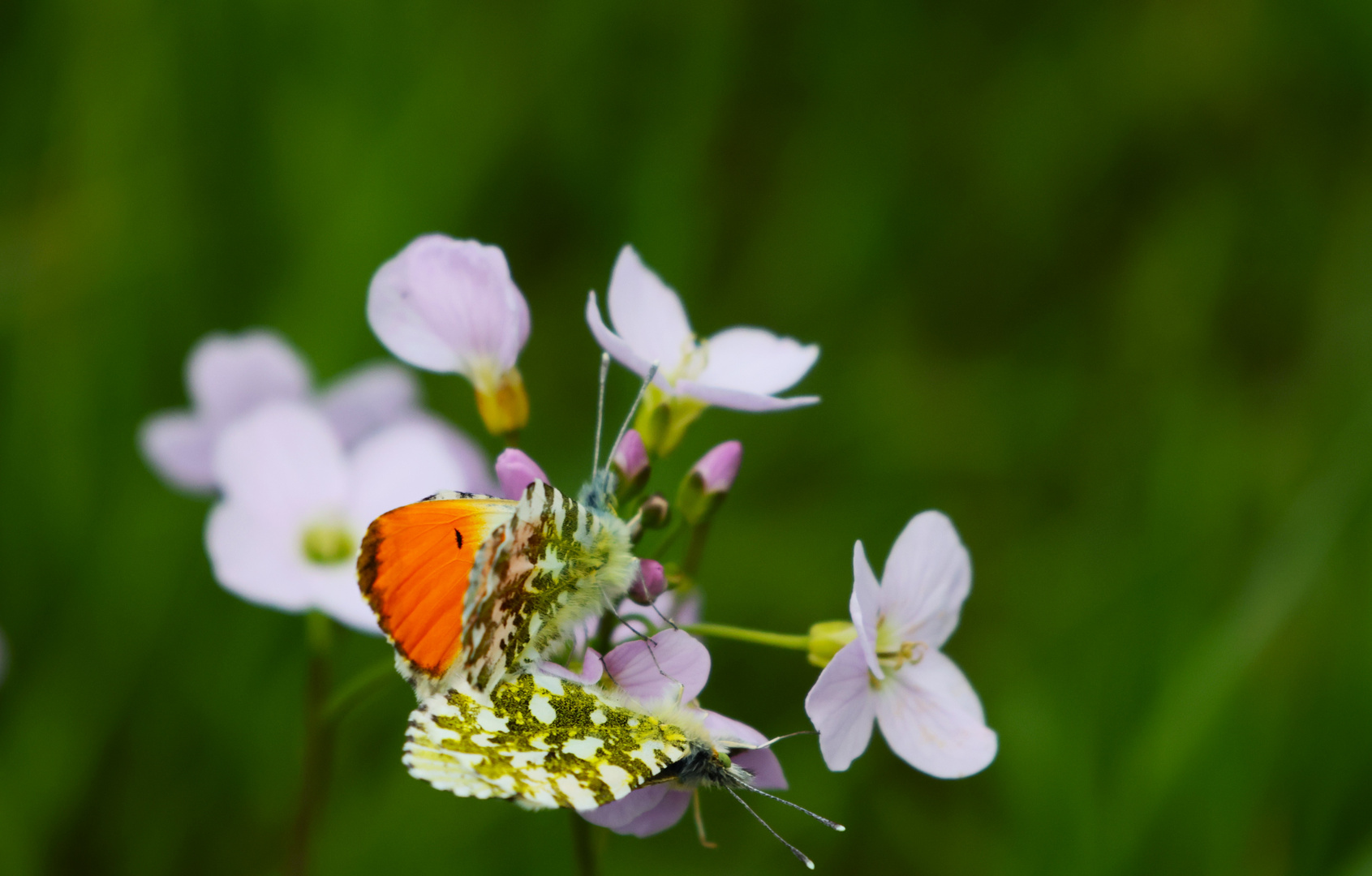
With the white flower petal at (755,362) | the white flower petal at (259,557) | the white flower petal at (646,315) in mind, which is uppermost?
the white flower petal at (646,315)

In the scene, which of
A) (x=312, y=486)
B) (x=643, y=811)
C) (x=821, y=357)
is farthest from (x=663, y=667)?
(x=821, y=357)

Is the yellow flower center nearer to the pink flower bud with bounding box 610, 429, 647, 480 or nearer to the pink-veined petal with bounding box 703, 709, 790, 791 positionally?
the pink flower bud with bounding box 610, 429, 647, 480

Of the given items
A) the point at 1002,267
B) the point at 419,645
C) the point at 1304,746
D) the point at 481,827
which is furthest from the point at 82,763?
the point at 1002,267

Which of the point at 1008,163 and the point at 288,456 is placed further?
the point at 1008,163

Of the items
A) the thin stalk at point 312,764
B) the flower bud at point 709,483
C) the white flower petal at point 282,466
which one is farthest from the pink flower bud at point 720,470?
the white flower petal at point 282,466

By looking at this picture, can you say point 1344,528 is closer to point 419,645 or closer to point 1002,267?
point 1002,267

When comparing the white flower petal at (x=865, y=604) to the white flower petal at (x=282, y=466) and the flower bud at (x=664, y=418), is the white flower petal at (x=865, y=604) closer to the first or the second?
the flower bud at (x=664, y=418)

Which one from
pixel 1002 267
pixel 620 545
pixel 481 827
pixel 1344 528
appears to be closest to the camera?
pixel 620 545
